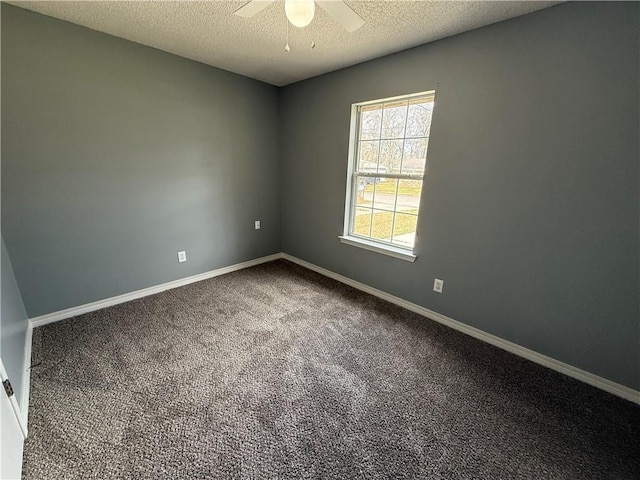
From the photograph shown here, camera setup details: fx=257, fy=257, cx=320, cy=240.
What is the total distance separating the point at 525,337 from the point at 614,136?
4.57 ft

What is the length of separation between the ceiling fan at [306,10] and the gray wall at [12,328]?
2083 millimetres

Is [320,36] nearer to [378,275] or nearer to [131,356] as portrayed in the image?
[378,275]

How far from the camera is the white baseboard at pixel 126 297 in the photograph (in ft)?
6.98

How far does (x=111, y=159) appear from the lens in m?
2.25

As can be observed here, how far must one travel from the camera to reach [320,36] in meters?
1.99

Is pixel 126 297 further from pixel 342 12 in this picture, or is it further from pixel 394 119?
pixel 394 119

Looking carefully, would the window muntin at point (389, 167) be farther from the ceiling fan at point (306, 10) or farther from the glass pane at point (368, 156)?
the ceiling fan at point (306, 10)

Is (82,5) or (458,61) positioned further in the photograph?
(458,61)

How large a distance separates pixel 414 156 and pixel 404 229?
0.68 metres

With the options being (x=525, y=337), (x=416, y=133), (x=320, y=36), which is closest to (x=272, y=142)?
(x=320, y=36)

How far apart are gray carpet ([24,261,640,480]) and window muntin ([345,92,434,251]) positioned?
0.97 m

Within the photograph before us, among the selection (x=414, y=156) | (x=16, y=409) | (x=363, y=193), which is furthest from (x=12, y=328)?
(x=414, y=156)

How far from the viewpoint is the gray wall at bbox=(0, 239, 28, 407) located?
1330 millimetres

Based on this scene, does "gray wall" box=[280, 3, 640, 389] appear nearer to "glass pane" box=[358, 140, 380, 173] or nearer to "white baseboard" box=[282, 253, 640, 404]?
"white baseboard" box=[282, 253, 640, 404]
